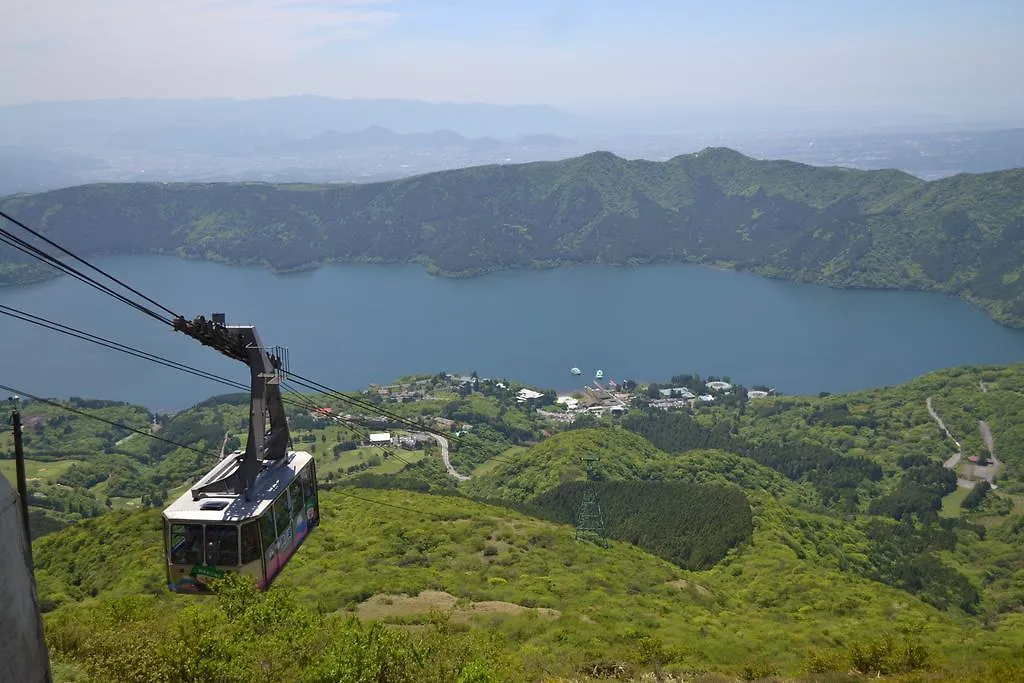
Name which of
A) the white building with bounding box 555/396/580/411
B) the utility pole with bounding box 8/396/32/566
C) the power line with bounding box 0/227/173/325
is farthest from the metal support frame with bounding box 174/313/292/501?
the white building with bounding box 555/396/580/411

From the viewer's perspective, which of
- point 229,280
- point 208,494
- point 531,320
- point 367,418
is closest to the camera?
point 208,494

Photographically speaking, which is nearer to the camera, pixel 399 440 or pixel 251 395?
pixel 251 395

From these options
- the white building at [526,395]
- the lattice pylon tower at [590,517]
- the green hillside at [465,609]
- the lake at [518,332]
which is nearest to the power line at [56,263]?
the green hillside at [465,609]

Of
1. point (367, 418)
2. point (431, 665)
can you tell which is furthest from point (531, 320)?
point (431, 665)

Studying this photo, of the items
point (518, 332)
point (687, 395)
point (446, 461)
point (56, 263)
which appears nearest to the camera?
point (56, 263)

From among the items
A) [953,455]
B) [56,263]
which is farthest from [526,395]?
[56,263]

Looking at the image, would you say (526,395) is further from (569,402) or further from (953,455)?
(953,455)

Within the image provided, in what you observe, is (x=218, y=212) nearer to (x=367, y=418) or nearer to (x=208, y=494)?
(x=367, y=418)
